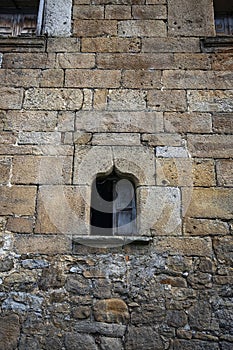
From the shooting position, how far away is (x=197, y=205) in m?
3.42

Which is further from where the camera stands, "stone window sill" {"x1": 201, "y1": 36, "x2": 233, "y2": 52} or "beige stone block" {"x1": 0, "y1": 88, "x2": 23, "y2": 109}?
"stone window sill" {"x1": 201, "y1": 36, "x2": 233, "y2": 52}

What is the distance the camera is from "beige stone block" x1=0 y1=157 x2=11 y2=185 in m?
3.52

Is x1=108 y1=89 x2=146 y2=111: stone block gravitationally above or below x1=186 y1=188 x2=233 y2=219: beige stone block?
above

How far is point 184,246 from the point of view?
10.8ft

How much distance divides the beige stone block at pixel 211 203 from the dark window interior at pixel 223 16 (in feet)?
6.11

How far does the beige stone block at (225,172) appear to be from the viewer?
11.5 ft

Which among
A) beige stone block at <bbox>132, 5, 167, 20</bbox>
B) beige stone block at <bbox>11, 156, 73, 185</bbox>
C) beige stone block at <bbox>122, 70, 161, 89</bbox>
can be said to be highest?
beige stone block at <bbox>132, 5, 167, 20</bbox>

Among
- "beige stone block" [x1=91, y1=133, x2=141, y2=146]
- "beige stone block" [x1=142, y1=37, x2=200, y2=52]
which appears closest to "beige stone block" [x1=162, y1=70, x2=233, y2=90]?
"beige stone block" [x1=142, y1=37, x2=200, y2=52]

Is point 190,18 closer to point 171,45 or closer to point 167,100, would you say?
point 171,45

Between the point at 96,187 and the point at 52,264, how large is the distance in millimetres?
749

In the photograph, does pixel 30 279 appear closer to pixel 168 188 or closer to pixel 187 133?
pixel 168 188

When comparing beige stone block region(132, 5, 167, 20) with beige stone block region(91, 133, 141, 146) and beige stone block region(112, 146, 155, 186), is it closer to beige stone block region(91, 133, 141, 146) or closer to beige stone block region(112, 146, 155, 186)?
beige stone block region(91, 133, 141, 146)

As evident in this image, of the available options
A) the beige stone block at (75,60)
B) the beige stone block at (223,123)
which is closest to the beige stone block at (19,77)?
the beige stone block at (75,60)

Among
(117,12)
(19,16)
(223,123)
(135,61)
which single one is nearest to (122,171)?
(223,123)
